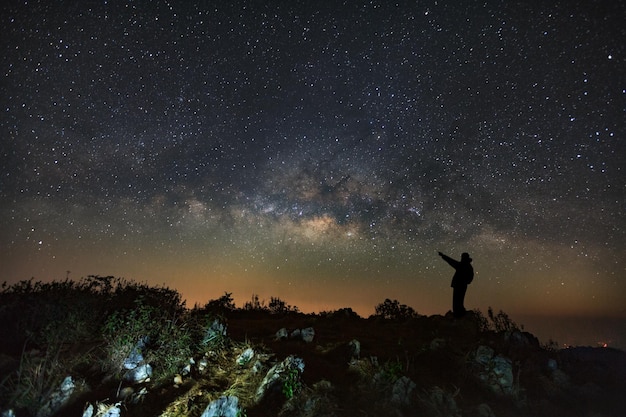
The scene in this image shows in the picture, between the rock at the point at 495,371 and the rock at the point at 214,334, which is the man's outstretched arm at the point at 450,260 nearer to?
the rock at the point at 495,371

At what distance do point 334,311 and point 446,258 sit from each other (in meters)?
5.30

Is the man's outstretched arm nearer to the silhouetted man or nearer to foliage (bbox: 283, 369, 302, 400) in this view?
the silhouetted man

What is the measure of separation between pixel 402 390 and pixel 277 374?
104 inches

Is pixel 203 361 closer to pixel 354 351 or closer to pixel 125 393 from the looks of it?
pixel 125 393

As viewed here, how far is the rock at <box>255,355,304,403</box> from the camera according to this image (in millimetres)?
8086

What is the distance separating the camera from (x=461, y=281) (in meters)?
15.0

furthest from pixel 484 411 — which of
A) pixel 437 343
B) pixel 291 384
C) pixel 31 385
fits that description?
pixel 31 385

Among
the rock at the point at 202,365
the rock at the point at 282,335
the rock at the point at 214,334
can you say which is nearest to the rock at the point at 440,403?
the rock at the point at 282,335

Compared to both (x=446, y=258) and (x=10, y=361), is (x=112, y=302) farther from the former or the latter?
(x=446, y=258)

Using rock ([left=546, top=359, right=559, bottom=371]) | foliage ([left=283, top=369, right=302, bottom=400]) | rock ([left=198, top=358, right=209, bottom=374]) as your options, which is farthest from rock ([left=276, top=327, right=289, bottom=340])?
rock ([left=546, top=359, right=559, bottom=371])

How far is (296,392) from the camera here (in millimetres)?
7965

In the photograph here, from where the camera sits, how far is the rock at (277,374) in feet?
26.5

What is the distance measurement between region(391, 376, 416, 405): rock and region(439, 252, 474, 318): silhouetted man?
709 cm

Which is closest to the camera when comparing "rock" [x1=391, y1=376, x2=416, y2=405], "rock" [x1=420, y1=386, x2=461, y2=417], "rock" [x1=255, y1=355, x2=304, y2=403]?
"rock" [x1=255, y1=355, x2=304, y2=403]
